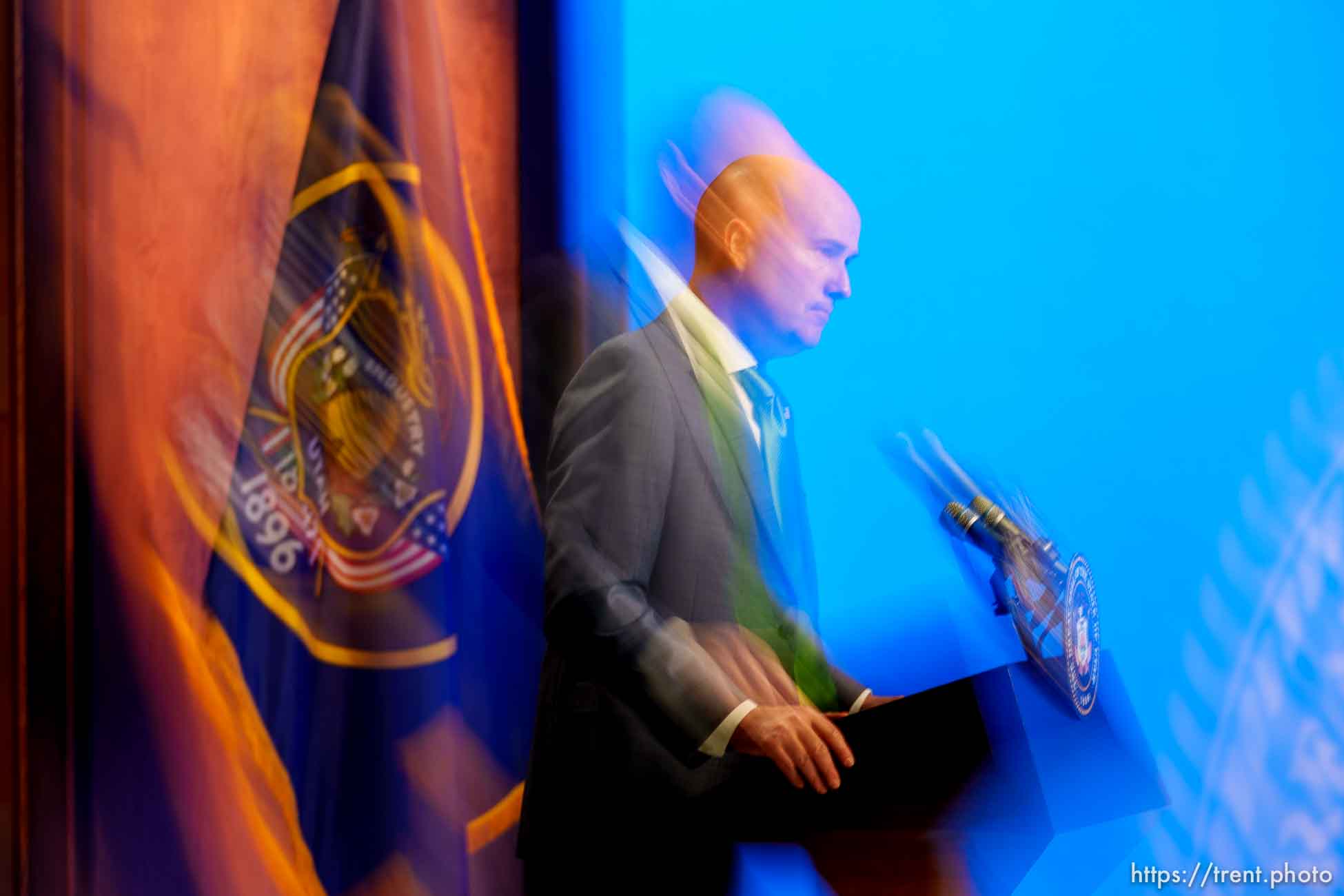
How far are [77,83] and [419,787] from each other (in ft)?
3.30

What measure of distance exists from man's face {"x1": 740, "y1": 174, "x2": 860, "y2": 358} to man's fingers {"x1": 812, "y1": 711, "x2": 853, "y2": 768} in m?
0.46

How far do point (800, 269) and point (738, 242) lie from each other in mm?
87

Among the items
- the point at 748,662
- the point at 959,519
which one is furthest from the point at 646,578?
the point at 959,519

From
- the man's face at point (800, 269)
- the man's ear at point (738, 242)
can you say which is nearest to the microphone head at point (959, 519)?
the man's face at point (800, 269)

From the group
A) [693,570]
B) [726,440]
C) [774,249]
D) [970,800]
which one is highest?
[774,249]

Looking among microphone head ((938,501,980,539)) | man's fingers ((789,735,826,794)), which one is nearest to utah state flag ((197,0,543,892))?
man's fingers ((789,735,826,794))

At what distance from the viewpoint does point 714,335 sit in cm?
146

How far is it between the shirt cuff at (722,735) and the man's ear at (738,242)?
0.55 meters

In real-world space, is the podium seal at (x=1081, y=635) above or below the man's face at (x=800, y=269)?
below

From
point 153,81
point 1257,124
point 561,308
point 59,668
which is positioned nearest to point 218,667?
point 59,668

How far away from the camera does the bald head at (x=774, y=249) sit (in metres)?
1.46

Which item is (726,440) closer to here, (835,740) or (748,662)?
(748,662)

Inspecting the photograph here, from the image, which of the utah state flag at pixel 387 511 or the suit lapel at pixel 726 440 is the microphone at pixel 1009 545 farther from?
the utah state flag at pixel 387 511

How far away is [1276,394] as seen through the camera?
4.85 ft
